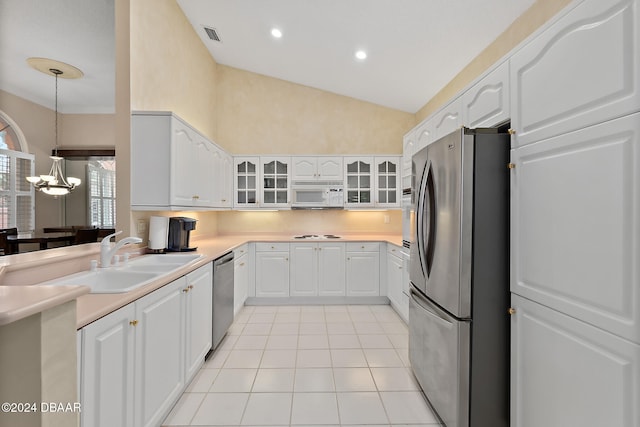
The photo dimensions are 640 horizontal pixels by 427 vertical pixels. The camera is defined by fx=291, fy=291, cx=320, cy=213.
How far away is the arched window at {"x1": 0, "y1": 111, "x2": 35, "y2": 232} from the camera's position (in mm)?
1543

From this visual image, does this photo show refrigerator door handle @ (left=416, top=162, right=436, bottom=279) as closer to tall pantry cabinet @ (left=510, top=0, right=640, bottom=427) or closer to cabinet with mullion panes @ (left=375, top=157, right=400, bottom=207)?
tall pantry cabinet @ (left=510, top=0, right=640, bottom=427)

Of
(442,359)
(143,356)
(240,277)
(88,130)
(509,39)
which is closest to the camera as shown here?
(143,356)

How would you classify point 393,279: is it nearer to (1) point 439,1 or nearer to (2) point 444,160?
(2) point 444,160

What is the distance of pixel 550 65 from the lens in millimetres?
1292

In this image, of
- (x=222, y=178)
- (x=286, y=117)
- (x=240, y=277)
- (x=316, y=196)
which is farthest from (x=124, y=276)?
(x=286, y=117)

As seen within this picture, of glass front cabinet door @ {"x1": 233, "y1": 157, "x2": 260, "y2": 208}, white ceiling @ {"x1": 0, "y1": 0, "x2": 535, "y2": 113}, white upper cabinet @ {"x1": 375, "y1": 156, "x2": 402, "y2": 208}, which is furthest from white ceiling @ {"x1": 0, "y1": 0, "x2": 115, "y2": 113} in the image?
white upper cabinet @ {"x1": 375, "y1": 156, "x2": 402, "y2": 208}

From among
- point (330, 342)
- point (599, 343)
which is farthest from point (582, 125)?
point (330, 342)

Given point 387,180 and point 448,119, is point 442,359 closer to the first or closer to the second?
point 448,119

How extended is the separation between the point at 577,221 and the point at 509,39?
1.94 meters

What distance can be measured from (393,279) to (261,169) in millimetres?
2426

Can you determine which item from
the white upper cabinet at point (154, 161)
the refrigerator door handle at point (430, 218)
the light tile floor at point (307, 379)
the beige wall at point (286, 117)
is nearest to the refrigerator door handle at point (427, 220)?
the refrigerator door handle at point (430, 218)

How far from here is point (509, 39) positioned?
2354mm

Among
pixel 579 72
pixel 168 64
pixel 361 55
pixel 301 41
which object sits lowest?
pixel 579 72

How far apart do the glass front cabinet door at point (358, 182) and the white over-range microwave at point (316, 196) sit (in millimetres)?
166
